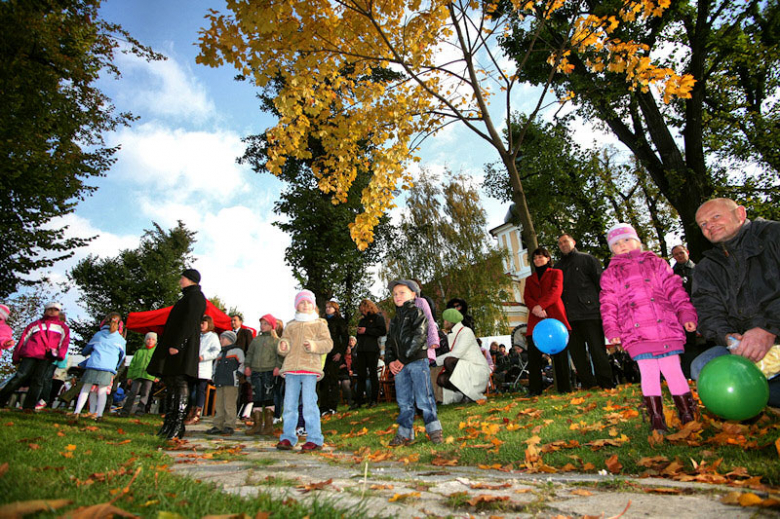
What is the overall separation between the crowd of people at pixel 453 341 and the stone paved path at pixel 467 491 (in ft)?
4.68

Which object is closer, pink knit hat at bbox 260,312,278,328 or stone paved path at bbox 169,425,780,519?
stone paved path at bbox 169,425,780,519

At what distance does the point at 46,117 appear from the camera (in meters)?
13.3

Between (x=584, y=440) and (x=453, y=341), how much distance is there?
415cm

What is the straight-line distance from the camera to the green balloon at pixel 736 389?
3076 mm

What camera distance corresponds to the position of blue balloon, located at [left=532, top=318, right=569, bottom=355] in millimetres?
6562

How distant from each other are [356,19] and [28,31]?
10402 mm

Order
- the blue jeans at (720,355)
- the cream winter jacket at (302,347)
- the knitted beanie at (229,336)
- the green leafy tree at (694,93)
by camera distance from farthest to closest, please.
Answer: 1. the green leafy tree at (694,93)
2. the knitted beanie at (229,336)
3. the cream winter jacket at (302,347)
4. the blue jeans at (720,355)

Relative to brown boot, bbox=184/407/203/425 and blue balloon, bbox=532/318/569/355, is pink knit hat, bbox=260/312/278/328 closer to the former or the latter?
brown boot, bbox=184/407/203/425

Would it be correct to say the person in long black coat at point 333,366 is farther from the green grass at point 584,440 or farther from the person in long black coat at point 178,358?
the person in long black coat at point 178,358

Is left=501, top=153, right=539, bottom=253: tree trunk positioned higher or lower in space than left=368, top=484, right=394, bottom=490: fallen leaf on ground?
higher

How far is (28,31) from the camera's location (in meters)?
11.8

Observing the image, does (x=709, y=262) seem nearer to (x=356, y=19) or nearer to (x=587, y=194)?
(x=356, y=19)

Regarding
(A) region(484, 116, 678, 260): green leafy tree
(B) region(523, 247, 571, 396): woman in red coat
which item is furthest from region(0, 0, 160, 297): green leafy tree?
(A) region(484, 116, 678, 260): green leafy tree

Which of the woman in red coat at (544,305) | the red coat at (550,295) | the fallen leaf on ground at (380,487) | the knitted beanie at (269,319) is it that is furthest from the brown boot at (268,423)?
the fallen leaf on ground at (380,487)
